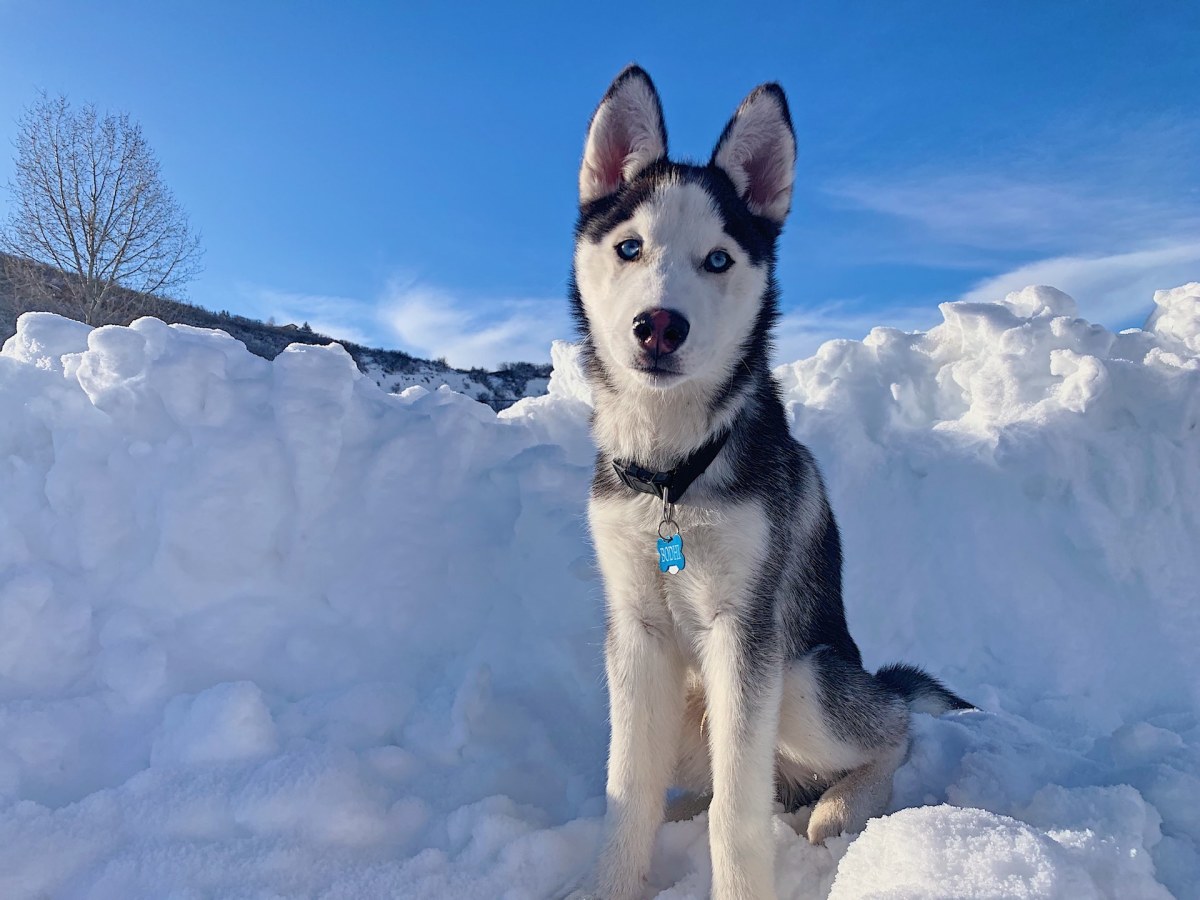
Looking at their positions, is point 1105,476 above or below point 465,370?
below

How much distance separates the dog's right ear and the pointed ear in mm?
258

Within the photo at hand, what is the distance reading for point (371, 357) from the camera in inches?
1169

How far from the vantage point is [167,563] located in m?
3.68

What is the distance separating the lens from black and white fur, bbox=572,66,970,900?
230 centimetres

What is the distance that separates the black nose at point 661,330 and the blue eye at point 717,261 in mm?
356

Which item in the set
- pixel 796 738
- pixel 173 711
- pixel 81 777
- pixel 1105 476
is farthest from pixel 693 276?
pixel 1105 476

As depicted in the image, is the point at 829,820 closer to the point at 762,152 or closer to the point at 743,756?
the point at 743,756

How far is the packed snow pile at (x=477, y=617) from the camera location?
8.19 ft

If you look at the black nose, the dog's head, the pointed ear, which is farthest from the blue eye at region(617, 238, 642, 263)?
the pointed ear

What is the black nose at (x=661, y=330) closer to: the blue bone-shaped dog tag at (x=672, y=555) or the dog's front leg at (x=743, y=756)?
the blue bone-shaped dog tag at (x=672, y=555)

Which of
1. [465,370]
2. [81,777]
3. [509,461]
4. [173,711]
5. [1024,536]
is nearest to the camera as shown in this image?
[81,777]

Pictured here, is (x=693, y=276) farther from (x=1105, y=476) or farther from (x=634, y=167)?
(x=1105, y=476)

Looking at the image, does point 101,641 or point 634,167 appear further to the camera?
point 101,641

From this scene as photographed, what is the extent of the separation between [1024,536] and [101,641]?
6.01m
